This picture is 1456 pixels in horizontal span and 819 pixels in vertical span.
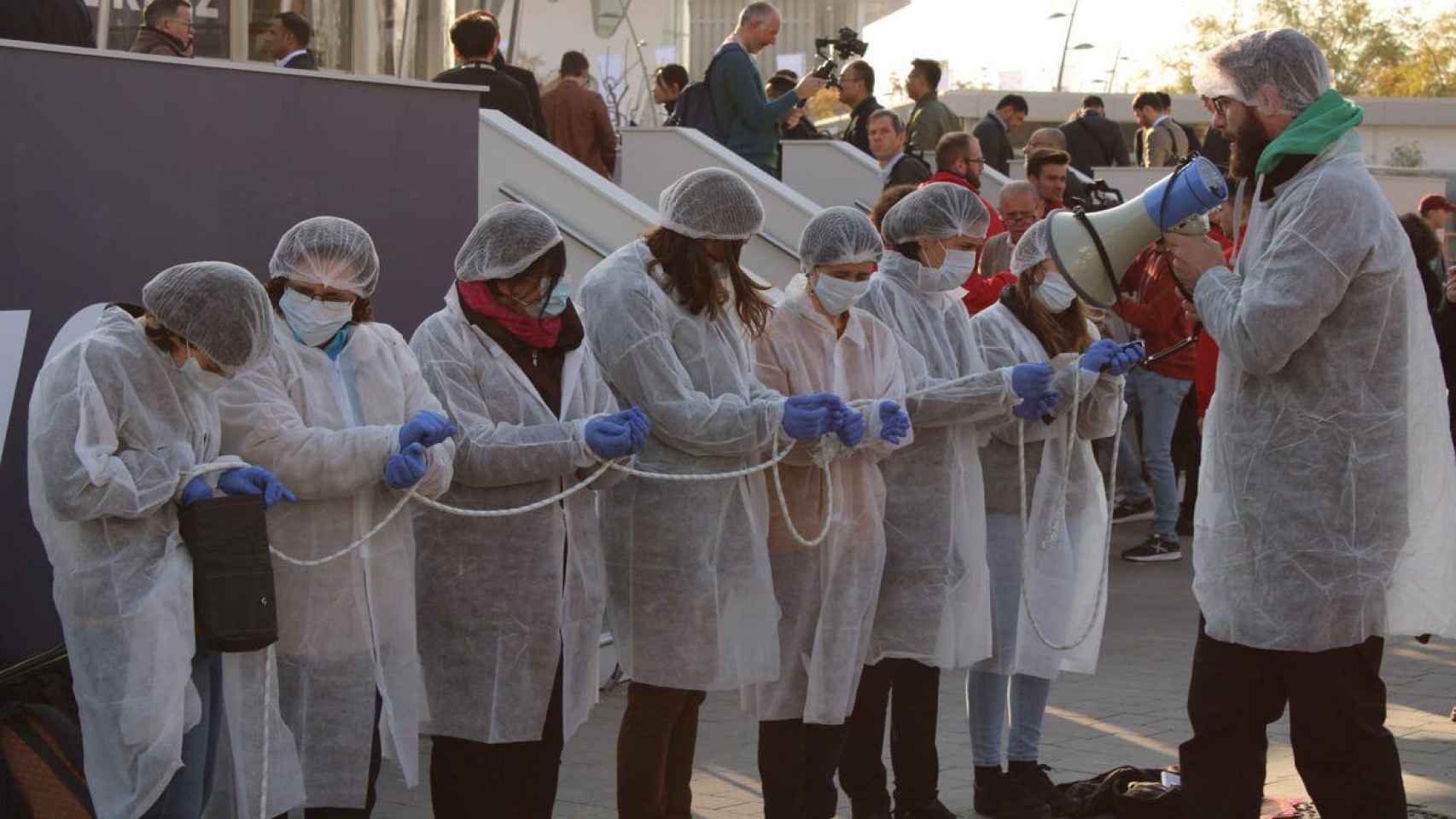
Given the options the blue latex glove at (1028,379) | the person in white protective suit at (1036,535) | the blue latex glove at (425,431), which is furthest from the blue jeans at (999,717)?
the blue latex glove at (425,431)

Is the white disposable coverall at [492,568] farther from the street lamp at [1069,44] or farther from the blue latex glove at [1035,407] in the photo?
the street lamp at [1069,44]

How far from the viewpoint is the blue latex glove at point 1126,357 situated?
6.21 meters

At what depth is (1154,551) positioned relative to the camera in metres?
11.4

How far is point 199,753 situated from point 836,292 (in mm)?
2178

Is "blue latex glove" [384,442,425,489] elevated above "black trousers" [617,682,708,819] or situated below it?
above

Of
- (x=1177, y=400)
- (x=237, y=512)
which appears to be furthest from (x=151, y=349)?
(x=1177, y=400)

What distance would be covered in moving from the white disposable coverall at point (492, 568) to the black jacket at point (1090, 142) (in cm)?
1003

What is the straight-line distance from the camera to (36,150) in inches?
235

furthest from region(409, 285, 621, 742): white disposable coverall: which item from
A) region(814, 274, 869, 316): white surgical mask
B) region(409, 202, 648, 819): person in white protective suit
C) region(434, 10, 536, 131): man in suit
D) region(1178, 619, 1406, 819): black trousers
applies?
region(434, 10, 536, 131): man in suit

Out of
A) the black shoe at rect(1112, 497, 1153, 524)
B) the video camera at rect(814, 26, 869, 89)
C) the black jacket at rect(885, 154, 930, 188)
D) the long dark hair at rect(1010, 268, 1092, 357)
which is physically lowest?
the black shoe at rect(1112, 497, 1153, 524)

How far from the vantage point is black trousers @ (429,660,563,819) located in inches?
211

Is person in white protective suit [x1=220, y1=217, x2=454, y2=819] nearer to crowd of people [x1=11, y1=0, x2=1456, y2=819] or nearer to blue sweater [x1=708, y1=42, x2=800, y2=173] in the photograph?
crowd of people [x1=11, y1=0, x2=1456, y2=819]

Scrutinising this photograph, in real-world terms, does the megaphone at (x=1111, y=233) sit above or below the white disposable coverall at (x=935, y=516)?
above

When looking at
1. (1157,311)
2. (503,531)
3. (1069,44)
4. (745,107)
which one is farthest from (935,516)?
(1069,44)
